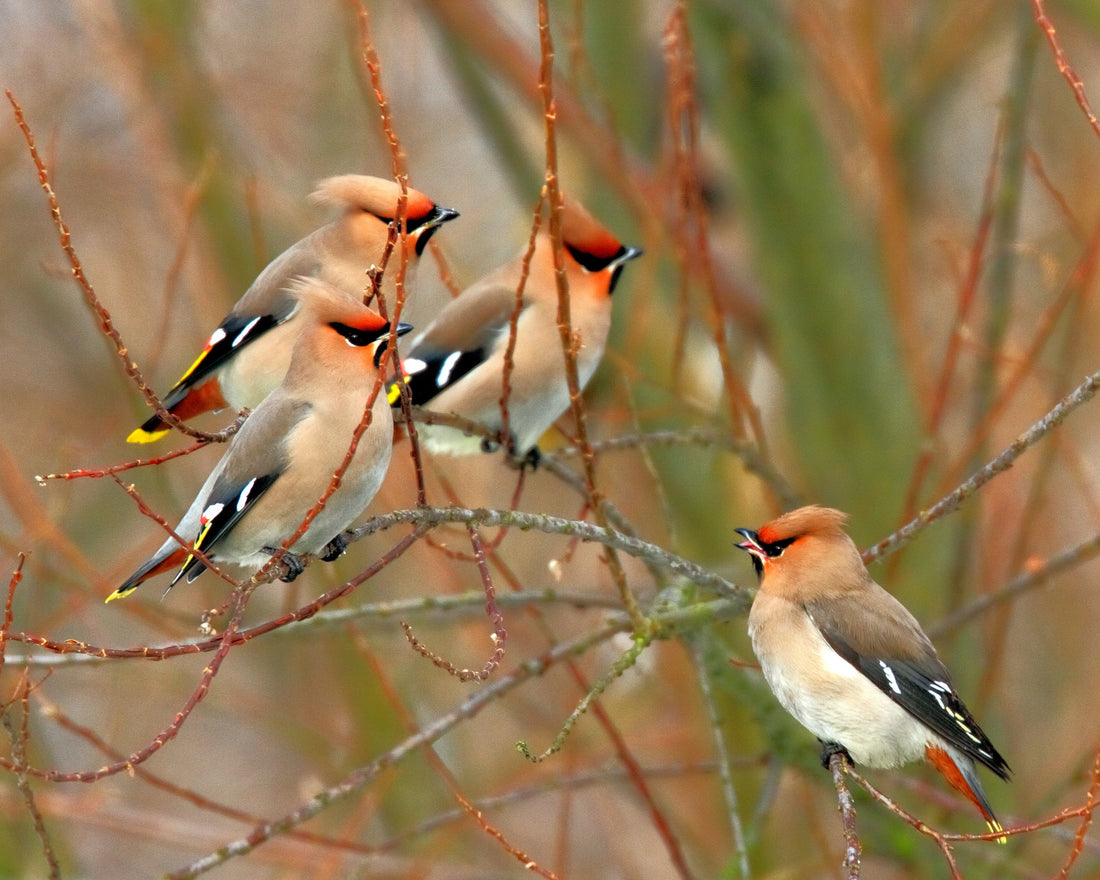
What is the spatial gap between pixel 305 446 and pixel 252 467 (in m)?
0.15

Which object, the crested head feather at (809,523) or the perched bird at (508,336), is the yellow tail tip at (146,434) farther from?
the crested head feather at (809,523)

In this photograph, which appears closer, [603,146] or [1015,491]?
[603,146]

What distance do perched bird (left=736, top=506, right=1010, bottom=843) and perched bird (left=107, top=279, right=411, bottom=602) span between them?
3.86 feet

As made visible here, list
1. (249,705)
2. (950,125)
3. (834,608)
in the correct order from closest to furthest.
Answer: (834,608)
(249,705)
(950,125)

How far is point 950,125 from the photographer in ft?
32.8

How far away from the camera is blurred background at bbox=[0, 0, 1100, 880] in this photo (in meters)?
4.89

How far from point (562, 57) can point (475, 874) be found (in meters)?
4.32

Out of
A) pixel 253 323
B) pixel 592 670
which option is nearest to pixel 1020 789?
pixel 592 670

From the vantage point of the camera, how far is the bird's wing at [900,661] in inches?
152

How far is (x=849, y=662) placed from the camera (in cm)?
400

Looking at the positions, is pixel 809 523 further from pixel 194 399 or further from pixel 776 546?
pixel 194 399

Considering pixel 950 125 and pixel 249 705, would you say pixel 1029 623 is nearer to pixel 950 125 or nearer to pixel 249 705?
pixel 950 125

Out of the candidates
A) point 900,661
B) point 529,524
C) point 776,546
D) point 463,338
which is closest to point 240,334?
point 463,338

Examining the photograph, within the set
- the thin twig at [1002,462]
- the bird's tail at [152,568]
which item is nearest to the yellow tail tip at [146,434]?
the bird's tail at [152,568]
